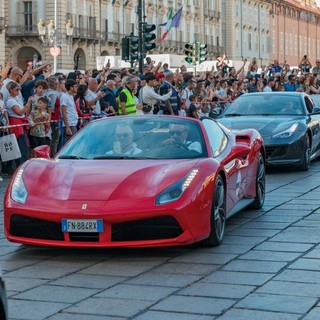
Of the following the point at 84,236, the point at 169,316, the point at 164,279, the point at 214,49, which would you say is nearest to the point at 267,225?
the point at 84,236

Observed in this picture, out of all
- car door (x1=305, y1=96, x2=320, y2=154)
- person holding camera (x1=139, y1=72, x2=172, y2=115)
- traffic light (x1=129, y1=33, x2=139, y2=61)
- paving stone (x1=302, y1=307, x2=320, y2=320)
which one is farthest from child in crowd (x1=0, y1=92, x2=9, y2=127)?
traffic light (x1=129, y1=33, x2=139, y2=61)

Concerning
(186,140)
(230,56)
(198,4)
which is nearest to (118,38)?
(198,4)

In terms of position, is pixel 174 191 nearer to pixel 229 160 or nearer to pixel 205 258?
pixel 205 258

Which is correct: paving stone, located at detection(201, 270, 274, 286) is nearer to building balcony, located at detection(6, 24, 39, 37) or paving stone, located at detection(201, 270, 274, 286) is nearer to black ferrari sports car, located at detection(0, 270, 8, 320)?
black ferrari sports car, located at detection(0, 270, 8, 320)

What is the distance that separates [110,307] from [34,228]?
1943 millimetres

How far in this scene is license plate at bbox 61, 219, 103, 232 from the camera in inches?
301

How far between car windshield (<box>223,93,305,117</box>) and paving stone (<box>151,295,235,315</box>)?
9.93 meters

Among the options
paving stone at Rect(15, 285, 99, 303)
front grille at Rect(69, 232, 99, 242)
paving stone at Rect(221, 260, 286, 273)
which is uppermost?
front grille at Rect(69, 232, 99, 242)

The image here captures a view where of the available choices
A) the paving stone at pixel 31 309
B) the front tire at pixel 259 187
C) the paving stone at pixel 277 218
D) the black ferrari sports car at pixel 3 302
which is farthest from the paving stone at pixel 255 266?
the black ferrari sports car at pixel 3 302

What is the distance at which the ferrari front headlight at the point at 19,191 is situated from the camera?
26.3 ft

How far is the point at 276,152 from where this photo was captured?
14891mm

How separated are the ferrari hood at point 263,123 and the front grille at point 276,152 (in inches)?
9.4

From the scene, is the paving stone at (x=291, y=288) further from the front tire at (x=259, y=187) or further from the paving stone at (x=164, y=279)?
the front tire at (x=259, y=187)

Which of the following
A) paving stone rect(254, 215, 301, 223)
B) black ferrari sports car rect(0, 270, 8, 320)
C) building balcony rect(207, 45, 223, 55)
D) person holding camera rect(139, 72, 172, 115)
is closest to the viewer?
black ferrari sports car rect(0, 270, 8, 320)
